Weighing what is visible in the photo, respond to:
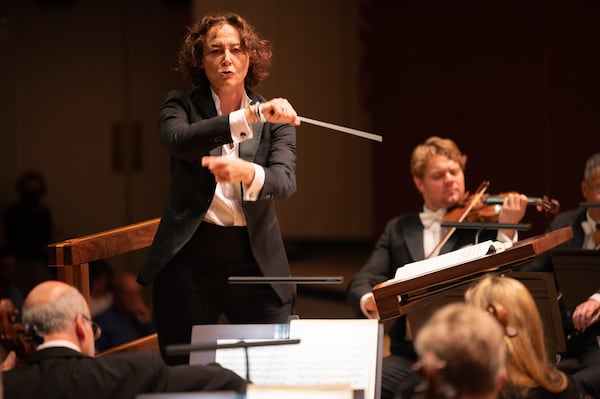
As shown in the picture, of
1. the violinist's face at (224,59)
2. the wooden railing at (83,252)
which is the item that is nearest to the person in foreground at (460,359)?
the violinist's face at (224,59)

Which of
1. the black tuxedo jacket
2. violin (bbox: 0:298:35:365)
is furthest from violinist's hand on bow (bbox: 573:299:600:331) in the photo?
violin (bbox: 0:298:35:365)

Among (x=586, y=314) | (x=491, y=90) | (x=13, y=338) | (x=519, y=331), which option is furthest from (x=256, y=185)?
(x=491, y=90)

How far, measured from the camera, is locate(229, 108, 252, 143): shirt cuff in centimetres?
311

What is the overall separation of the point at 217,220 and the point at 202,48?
0.58 m

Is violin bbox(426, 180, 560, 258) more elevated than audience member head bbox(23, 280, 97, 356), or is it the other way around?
violin bbox(426, 180, 560, 258)

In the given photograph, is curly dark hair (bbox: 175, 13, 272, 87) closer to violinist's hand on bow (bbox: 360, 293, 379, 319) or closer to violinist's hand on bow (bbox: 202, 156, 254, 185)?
violinist's hand on bow (bbox: 202, 156, 254, 185)

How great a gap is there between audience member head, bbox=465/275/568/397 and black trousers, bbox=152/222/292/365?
79 centimetres

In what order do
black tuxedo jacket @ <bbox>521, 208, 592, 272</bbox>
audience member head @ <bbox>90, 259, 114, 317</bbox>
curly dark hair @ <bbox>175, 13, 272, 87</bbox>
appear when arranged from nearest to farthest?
curly dark hair @ <bbox>175, 13, 272, 87</bbox>
black tuxedo jacket @ <bbox>521, 208, 592, 272</bbox>
audience member head @ <bbox>90, 259, 114, 317</bbox>

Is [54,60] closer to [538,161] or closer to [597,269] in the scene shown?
[538,161]

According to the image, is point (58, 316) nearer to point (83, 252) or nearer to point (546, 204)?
point (83, 252)

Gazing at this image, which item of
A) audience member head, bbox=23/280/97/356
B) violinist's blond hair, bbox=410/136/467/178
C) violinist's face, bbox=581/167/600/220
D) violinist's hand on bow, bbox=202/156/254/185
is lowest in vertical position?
audience member head, bbox=23/280/97/356

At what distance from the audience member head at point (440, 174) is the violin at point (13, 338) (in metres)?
1.75

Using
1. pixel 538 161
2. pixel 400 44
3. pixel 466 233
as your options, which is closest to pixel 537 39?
pixel 538 161

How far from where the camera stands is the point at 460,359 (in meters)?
2.03
